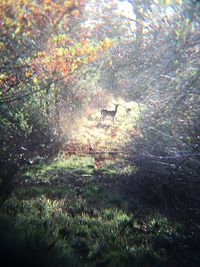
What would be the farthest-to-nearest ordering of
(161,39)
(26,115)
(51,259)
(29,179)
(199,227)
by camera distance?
(161,39), (26,115), (29,179), (199,227), (51,259)

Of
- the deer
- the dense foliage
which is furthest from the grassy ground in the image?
the deer

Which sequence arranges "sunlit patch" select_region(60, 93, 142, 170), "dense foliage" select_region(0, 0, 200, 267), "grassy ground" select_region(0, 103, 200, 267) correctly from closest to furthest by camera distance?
"grassy ground" select_region(0, 103, 200, 267)
"dense foliage" select_region(0, 0, 200, 267)
"sunlit patch" select_region(60, 93, 142, 170)

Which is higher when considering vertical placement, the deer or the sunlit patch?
the deer

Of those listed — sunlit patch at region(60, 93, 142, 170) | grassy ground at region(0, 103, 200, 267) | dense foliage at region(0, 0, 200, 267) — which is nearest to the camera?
grassy ground at region(0, 103, 200, 267)

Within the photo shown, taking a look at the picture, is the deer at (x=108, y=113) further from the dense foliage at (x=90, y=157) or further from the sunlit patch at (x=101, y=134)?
the sunlit patch at (x=101, y=134)

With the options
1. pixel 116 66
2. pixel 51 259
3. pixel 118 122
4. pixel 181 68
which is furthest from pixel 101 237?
pixel 116 66

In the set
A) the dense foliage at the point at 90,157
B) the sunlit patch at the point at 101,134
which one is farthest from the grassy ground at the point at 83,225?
the sunlit patch at the point at 101,134

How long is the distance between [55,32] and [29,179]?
23.9ft

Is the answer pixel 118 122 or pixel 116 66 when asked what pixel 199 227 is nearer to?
pixel 118 122

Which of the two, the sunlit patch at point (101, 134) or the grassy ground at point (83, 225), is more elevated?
the sunlit patch at point (101, 134)

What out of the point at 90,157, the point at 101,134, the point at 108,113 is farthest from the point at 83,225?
the point at 108,113

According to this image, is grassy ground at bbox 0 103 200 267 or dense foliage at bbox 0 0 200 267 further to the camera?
dense foliage at bbox 0 0 200 267

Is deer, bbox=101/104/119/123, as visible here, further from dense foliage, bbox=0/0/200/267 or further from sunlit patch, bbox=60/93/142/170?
sunlit patch, bbox=60/93/142/170

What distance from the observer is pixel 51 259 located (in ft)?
7.06
